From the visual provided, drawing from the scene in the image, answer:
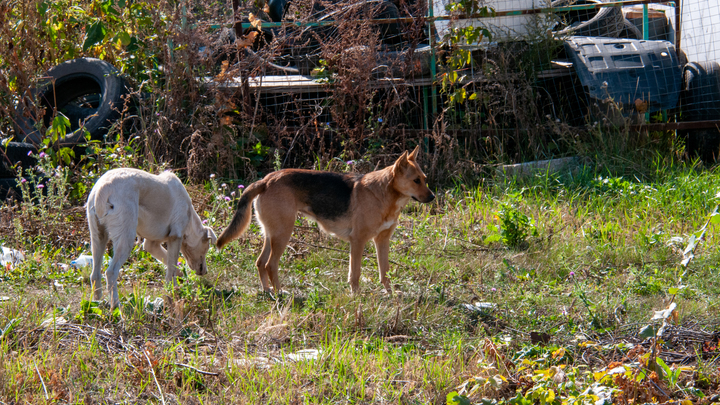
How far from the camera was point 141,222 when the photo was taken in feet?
15.9

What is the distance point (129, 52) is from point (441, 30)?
4445mm

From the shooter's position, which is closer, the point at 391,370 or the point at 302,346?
the point at 391,370

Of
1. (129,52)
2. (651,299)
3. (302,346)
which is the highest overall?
(129,52)

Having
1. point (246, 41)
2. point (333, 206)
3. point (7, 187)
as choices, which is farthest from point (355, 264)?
point (7, 187)

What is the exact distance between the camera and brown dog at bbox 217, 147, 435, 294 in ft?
17.4

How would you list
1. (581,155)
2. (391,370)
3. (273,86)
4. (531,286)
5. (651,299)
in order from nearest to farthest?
(391,370) → (651,299) → (531,286) → (581,155) → (273,86)

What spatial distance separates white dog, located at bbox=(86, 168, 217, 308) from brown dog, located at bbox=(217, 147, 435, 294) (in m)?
0.30

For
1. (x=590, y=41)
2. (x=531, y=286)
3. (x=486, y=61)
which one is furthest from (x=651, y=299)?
(x=590, y=41)

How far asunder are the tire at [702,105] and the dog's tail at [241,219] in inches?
244

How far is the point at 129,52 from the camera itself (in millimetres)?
8289

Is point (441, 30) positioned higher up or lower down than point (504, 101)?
higher up

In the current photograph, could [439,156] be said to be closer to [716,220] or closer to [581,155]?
[581,155]

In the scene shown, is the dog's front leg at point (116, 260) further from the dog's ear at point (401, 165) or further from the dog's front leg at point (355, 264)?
the dog's ear at point (401, 165)

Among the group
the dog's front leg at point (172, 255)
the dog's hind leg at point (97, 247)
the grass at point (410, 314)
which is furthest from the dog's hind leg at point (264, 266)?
the dog's hind leg at point (97, 247)
